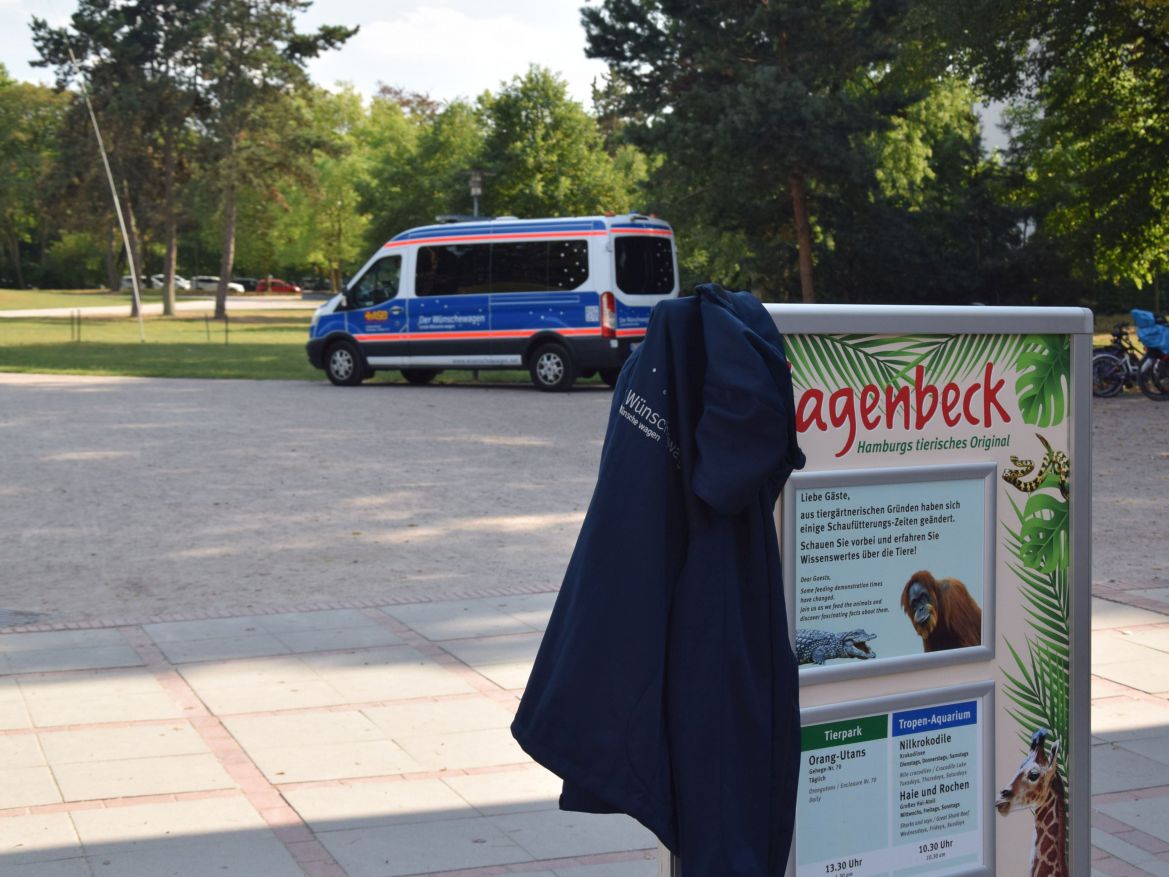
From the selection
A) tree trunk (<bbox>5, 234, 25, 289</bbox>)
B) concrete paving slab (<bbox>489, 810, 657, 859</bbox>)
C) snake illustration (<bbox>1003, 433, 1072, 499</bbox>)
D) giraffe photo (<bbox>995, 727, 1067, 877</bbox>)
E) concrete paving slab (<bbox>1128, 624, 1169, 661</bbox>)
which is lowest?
concrete paving slab (<bbox>489, 810, 657, 859</bbox>)

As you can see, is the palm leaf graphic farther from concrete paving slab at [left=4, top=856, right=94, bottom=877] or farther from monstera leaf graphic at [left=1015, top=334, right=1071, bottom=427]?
concrete paving slab at [left=4, top=856, right=94, bottom=877]

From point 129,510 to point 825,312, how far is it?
8.82m

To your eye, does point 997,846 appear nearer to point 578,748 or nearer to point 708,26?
point 578,748

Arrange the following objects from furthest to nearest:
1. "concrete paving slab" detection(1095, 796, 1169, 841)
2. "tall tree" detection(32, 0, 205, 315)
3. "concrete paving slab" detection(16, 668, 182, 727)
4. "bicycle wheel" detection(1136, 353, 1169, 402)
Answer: "tall tree" detection(32, 0, 205, 315) → "bicycle wheel" detection(1136, 353, 1169, 402) → "concrete paving slab" detection(16, 668, 182, 727) → "concrete paving slab" detection(1095, 796, 1169, 841)

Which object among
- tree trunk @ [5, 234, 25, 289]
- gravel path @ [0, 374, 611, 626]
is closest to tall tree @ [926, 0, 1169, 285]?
gravel path @ [0, 374, 611, 626]

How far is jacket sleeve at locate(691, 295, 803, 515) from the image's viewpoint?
248cm

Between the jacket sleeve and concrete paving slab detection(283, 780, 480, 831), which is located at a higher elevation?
the jacket sleeve

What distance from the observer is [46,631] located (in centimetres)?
699

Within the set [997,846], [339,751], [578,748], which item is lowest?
[339,751]

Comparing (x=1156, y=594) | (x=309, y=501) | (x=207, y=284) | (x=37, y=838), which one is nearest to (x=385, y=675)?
(x=37, y=838)

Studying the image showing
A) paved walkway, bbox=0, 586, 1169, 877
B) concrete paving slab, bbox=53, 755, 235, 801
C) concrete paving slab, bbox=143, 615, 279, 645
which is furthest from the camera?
concrete paving slab, bbox=143, 615, 279, 645

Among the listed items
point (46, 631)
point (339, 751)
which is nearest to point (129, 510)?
point (46, 631)

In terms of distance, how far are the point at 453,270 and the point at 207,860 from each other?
18.2 m

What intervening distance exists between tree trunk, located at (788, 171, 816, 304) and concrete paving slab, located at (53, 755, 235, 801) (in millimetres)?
24706
